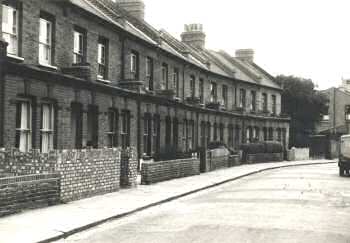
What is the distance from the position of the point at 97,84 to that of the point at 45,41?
10.7ft

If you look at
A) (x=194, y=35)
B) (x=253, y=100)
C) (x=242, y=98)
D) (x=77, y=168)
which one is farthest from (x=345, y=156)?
(x=194, y=35)

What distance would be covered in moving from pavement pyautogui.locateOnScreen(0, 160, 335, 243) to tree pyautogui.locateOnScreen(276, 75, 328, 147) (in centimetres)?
4424

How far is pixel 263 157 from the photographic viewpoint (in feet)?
149

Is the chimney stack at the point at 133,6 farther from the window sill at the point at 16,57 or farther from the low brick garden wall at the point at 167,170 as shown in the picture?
the window sill at the point at 16,57

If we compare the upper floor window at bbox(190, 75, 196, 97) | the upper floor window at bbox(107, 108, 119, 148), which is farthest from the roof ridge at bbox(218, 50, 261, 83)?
the upper floor window at bbox(107, 108, 119, 148)

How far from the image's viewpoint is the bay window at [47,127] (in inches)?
760

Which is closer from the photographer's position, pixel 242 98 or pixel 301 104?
pixel 242 98

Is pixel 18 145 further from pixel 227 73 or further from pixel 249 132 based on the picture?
pixel 249 132

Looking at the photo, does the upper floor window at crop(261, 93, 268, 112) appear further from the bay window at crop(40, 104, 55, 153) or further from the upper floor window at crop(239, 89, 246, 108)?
the bay window at crop(40, 104, 55, 153)

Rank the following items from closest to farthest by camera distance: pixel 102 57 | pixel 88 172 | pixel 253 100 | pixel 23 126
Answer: pixel 88 172 → pixel 23 126 → pixel 102 57 → pixel 253 100

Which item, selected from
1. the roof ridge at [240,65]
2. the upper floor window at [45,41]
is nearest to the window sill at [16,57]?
the upper floor window at [45,41]

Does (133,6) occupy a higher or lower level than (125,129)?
higher

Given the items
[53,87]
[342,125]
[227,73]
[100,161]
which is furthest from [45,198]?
[342,125]

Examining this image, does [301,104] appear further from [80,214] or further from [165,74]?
[80,214]
